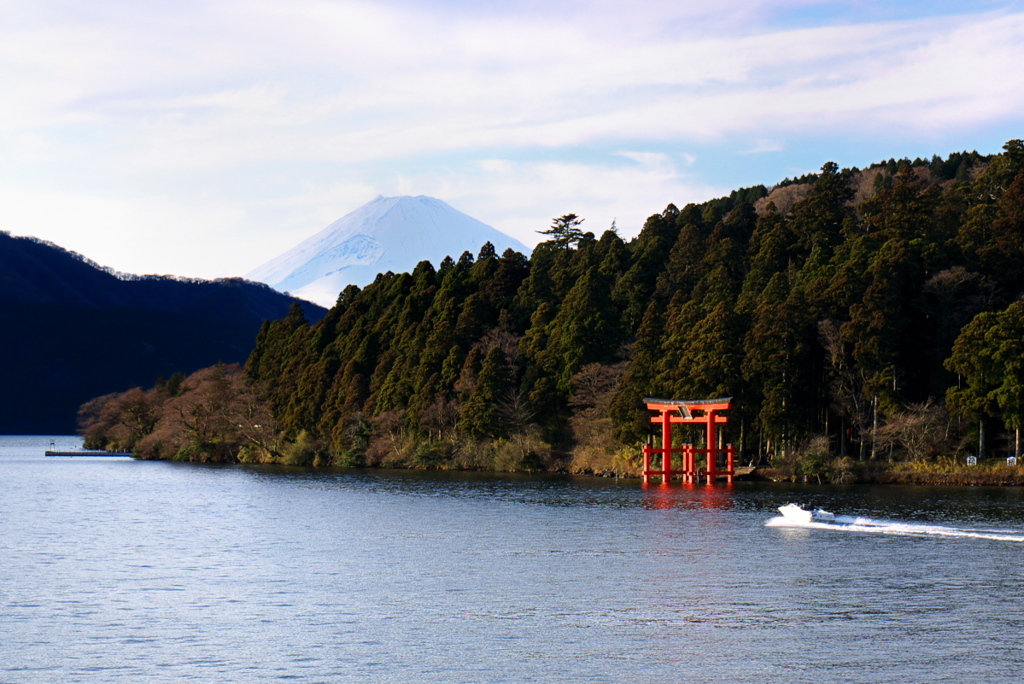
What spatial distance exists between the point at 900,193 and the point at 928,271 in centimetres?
1011

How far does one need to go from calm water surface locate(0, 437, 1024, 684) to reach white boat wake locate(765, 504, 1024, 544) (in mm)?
190

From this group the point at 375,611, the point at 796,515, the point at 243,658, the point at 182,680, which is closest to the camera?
the point at 182,680

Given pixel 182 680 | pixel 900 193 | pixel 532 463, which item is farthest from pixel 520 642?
pixel 900 193

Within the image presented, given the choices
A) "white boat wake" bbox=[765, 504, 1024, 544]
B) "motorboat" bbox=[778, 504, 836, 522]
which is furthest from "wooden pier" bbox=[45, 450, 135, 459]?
"white boat wake" bbox=[765, 504, 1024, 544]

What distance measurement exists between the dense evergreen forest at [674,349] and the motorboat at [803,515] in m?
19.4

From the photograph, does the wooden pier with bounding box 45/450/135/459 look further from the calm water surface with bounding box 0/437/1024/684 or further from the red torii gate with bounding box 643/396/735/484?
the red torii gate with bounding box 643/396/735/484

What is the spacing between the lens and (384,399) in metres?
81.5

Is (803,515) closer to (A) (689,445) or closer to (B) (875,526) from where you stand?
(B) (875,526)

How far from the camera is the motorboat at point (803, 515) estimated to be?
3834 centimetres

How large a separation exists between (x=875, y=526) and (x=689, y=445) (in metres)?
23.5

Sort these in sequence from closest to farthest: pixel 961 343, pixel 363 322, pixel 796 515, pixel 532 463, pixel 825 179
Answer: pixel 796 515, pixel 961 343, pixel 532 463, pixel 825 179, pixel 363 322

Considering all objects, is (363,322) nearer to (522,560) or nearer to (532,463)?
(532,463)

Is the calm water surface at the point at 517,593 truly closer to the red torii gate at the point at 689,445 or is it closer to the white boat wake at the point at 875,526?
the white boat wake at the point at 875,526

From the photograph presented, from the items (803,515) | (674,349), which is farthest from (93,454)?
(803,515)
